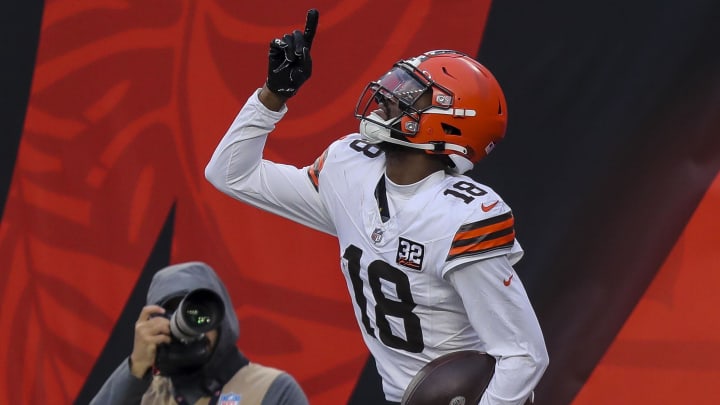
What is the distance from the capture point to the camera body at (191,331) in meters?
2.49

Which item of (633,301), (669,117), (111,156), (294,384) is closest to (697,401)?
(633,301)

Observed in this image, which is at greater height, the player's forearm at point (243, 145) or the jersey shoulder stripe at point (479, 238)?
the jersey shoulder stripe at point (479, 238)

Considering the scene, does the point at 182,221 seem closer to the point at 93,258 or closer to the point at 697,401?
the point at 93,258

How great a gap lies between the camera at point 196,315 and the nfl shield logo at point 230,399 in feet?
0.64

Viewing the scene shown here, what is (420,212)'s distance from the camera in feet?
7.83

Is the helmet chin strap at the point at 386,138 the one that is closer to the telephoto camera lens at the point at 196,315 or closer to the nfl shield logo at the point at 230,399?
the telephoto camera lens at the point at 196,315

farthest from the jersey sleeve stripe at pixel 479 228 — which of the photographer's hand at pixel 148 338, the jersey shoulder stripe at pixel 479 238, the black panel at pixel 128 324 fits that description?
the black panel at pixel 128 324

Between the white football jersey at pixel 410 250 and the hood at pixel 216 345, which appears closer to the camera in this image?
the white football jersey at pixel 410 250

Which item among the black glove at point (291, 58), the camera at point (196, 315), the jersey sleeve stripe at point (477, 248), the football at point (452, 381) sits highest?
the black glove at point (291, 58)

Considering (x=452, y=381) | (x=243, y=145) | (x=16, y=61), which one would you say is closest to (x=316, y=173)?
(x=243, y=145)

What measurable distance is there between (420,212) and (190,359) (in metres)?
0.60

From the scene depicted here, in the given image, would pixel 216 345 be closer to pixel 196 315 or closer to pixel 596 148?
pixel 196 315

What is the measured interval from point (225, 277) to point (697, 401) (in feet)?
4.91

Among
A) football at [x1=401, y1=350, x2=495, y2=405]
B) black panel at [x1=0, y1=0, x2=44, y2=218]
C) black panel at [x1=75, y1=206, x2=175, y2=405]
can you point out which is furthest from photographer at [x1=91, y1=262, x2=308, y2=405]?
black panel at [x1=0, y1=0, x2=44, y2=218]
